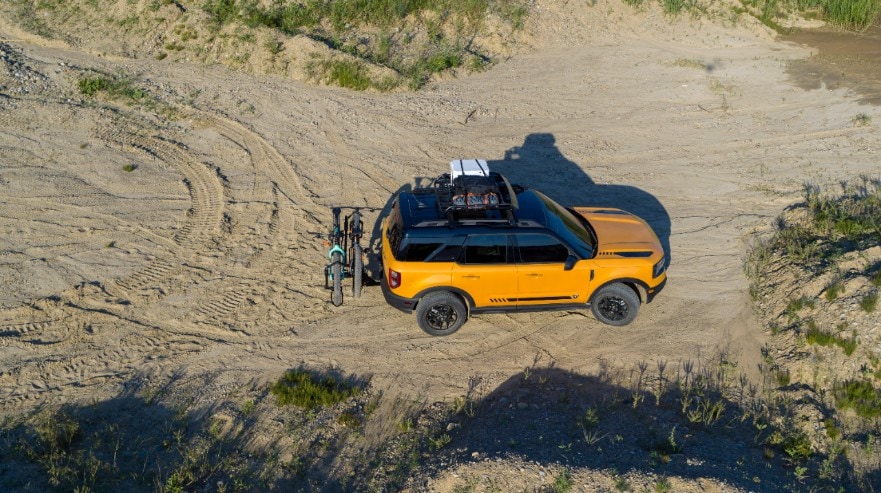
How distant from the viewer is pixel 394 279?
973 centimetres

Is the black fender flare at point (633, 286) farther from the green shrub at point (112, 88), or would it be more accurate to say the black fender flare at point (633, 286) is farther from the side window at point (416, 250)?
the green shrub at point (112, 88)

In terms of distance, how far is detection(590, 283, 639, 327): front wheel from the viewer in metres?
10.3

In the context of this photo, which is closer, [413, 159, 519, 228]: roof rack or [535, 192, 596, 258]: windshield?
[413, 159, 519, 228]: roof rack

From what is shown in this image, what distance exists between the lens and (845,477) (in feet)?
27.1

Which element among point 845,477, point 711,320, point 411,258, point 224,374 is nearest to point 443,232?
point 411,258

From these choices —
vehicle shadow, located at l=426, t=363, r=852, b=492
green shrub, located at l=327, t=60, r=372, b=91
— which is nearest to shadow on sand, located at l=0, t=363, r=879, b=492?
vehicle shadow, located at l=426, t=363, r=852, b=492

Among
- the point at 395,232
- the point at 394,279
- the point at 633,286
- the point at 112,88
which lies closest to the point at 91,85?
the point at 112,88

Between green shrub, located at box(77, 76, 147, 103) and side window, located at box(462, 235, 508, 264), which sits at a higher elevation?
green shrub, located at box(77, 76, 147, 103)

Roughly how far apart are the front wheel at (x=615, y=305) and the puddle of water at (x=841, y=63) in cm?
1294

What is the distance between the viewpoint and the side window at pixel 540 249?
9874mm

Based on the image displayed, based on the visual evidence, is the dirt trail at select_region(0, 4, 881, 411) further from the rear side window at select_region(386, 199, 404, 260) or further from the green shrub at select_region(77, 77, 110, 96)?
the rear side window at select_region(386, 199, 404, 260)

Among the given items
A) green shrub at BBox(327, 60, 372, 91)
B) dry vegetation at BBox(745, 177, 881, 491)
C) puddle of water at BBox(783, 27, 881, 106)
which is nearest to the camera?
dry vegetation at BBox(745, 177, 881, 491)

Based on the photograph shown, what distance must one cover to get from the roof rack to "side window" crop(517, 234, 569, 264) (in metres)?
0.36

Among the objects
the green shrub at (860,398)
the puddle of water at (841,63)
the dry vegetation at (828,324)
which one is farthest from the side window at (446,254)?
the puddle of water at (841,63)
